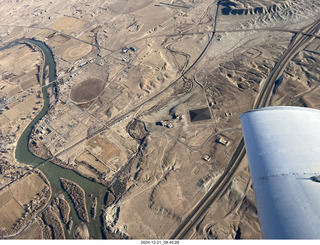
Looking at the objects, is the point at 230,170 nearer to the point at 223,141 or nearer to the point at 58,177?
the point at 223,141

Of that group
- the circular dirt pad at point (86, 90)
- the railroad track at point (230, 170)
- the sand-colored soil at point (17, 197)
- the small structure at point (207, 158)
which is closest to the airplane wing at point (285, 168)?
the railroad track at point (230, 170)

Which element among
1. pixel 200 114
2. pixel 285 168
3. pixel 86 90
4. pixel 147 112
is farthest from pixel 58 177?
pixel 285 168

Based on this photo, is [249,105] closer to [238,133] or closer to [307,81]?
[238,133]

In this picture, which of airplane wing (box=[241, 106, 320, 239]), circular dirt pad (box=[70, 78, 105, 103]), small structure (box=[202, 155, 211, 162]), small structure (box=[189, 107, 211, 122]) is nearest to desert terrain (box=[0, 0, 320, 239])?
small structure (box=[202, 155, 211, 162])

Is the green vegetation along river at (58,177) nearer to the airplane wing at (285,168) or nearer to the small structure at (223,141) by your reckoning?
the small structure at (223,141)

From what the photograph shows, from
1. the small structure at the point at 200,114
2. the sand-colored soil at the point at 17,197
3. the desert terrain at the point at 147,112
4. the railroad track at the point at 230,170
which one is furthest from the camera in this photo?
the small structure at the point at 200,114

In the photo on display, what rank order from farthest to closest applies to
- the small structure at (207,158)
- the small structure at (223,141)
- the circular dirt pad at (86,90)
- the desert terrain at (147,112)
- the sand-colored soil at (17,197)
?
the circular dirt pad at (86,90) → the small structure at (223,141) → the small structure at (207,158) → the sand-colored soil at (17,197) → the desert terrain at (147,112)

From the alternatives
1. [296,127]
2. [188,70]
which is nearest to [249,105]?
[188,70]
